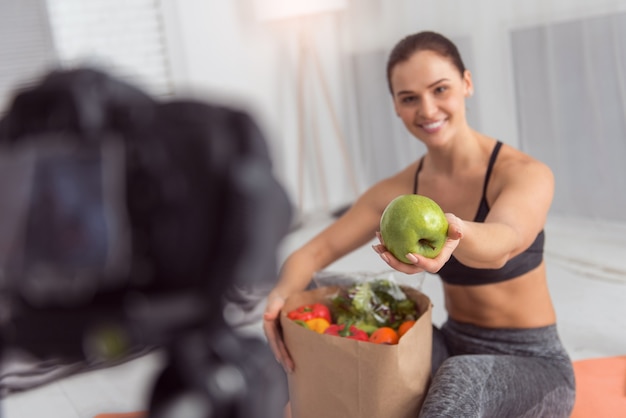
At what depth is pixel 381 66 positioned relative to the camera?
3715 millimetres

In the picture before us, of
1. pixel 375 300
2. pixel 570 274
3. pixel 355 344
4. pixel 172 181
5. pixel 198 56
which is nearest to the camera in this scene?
pixel 172 181

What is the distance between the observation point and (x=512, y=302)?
124cm

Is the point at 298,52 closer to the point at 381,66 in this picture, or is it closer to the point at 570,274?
the point at 381,66

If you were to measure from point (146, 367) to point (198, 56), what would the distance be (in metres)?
3.50

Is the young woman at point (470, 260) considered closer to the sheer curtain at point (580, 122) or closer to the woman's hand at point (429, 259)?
the woman's hand at point (429, 259)

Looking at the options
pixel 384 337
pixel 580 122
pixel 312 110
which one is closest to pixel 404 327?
pixel 384 337

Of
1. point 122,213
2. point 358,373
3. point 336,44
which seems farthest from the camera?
point 336,44

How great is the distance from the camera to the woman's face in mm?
1203

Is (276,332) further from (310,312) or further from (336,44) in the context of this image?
(336,44)

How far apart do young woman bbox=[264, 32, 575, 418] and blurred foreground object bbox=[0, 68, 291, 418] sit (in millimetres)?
834

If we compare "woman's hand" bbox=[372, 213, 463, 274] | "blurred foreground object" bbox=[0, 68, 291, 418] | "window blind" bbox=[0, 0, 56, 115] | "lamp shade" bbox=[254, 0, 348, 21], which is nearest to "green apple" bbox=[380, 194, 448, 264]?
"woman's hand" bbox=[372, 213, 463, 274]

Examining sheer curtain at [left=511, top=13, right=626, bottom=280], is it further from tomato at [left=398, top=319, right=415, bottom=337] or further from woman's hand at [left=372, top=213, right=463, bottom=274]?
woman's hand at [left=372, top=213, right=463, bottom=274]

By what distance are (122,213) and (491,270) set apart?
1060mm

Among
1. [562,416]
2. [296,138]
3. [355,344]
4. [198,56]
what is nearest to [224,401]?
[355,344]
